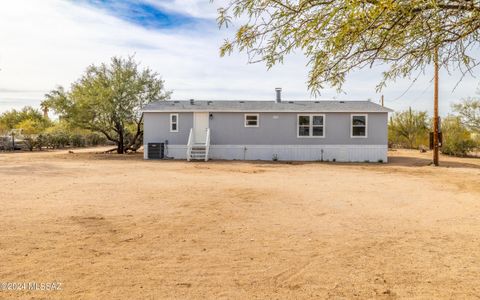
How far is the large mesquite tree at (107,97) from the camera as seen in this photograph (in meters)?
23.6

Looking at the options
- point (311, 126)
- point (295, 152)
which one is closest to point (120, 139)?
point (295, 152)

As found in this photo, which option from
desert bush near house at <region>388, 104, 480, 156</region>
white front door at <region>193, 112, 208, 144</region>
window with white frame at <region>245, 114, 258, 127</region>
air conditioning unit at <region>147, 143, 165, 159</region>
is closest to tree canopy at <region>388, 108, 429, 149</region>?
desert bush near house at <region>388, 104, 480, 156</region>

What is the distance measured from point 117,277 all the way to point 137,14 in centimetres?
915

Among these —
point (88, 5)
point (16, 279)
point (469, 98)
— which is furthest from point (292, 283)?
point (469, 98)

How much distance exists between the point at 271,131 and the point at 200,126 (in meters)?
4.49

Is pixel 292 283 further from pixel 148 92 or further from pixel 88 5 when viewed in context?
pixel 148 92

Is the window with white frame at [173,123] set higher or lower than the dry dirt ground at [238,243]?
higher

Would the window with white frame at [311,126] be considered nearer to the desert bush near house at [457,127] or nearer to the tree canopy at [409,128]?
the desert bush near house at [457,127]

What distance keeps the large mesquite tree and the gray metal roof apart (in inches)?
94.4

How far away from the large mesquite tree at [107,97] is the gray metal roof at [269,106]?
240cm

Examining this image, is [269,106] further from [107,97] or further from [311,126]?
[107,97]

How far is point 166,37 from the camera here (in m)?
13.0

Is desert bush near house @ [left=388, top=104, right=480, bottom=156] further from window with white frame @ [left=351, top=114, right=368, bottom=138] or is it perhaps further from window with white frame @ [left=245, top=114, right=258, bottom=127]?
window with white frame @ [left=245, top=114, right=258, bottom=127]

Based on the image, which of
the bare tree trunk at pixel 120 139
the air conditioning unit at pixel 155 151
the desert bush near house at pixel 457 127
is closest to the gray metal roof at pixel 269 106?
the air conditioning unit at pixel 155 151
